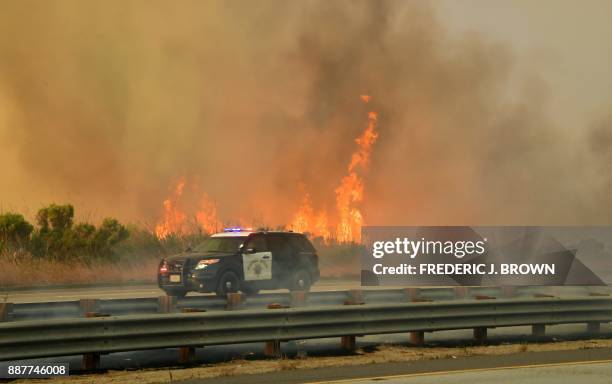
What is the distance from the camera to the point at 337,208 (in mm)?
51562

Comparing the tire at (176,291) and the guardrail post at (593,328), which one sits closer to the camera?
the guardrail post at (593,328)

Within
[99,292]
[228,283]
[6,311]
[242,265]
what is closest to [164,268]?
[228,283]

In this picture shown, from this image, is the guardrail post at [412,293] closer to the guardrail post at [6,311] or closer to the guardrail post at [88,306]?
the guardrail post at [88,306]

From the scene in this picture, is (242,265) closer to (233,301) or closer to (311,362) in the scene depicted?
(233,301)

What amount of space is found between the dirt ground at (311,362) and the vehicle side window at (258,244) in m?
7.74

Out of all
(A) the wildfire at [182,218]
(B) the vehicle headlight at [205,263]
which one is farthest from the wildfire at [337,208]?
(B) the vehicle headlight at [205,263]

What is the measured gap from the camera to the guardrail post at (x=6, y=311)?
13.7 meters

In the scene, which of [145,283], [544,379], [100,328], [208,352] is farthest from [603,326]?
[145,283]

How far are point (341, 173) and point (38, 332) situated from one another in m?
42.1

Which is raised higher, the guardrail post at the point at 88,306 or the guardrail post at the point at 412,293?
the guardrail post at the point at 412,293

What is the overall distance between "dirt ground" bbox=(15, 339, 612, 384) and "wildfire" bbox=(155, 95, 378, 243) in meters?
28.3

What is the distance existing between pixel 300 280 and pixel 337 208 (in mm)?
27208

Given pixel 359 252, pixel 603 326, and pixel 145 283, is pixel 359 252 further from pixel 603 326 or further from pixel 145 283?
pixel 603 326

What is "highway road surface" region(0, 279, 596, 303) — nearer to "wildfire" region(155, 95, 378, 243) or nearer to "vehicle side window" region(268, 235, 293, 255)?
"vehicle side window" region(268, 235, 293, 255)
